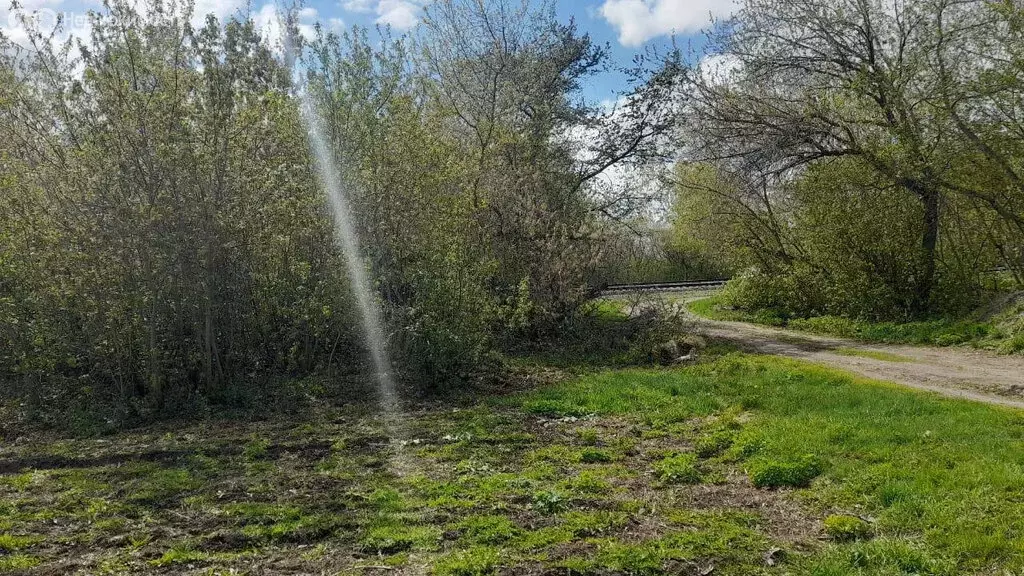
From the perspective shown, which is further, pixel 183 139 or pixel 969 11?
pixel 969 11

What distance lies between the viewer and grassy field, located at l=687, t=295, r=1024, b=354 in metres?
13.3

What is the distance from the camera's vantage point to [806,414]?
8.42 meters

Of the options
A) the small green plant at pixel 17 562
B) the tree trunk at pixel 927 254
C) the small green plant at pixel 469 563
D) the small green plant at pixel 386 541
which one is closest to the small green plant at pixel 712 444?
the small green plant at pixel 469 563

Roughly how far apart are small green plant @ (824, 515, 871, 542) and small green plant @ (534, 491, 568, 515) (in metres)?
2.01

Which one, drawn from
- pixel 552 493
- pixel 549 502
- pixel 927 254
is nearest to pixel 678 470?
pixel 552 493

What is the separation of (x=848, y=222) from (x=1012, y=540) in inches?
547

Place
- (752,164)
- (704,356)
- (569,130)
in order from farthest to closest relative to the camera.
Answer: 1. (569,130)
2. (752,164)
3. (704,356)

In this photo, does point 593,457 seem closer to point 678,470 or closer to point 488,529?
point 678,470

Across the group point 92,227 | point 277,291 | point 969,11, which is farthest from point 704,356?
point 92,227

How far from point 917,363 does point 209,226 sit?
463 inches

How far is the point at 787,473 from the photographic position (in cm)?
643

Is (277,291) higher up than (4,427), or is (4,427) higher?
(277,291)

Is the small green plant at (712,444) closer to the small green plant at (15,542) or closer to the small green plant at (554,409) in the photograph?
the small green plant at (554,409)

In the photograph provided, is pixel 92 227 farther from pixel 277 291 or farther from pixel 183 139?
pixel 277 291
